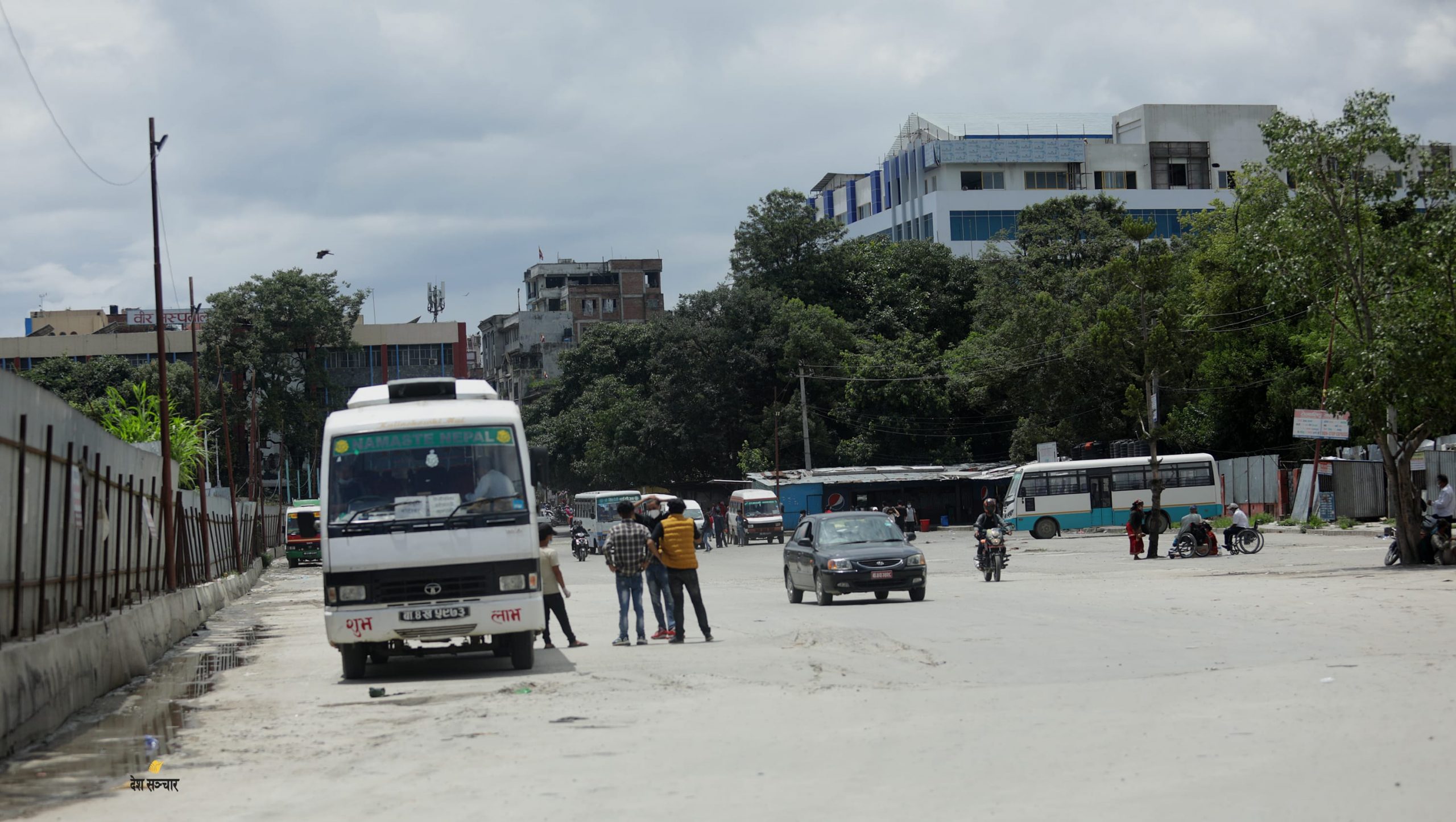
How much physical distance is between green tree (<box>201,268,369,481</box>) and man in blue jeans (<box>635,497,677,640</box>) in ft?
235

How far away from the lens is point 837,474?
7175cm

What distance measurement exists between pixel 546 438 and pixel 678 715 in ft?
266

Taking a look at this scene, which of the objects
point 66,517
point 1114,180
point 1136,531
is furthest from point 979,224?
point 66,517

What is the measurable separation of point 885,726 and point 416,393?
25.3 feet

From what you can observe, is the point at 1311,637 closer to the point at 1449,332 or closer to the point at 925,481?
the point at 1449,332

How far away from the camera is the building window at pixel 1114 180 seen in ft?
305

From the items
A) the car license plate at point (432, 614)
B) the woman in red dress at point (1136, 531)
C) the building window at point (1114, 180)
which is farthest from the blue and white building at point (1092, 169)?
the car license plate at point (432, 614)

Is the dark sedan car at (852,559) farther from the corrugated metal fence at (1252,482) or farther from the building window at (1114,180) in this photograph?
the building window at (1114,180)

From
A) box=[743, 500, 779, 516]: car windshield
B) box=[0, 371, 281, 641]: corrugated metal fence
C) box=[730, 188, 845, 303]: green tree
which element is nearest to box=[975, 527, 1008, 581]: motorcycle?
box=[0, 371, 281, 641]: corrugated metal fence

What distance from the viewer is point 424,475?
14.1 metres

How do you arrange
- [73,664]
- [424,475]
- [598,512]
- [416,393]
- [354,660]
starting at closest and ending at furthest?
[73,664], [424,475], [354,660], [416,393], [598,512]

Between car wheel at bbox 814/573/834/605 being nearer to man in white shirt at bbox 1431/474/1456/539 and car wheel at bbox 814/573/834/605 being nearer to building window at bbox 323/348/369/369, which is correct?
man in white shirt at bbox 1431/474/1456/539

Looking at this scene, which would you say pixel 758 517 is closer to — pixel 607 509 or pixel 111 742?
Result: pixel 607 509

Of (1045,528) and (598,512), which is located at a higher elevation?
(598,512)
